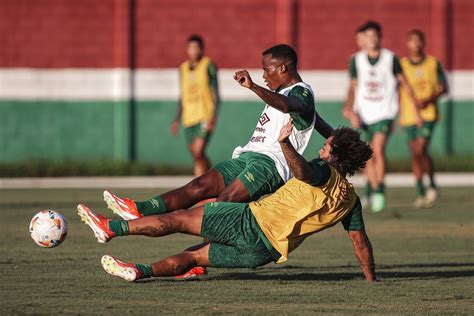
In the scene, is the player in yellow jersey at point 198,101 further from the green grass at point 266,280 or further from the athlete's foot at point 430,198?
the green grass at point 266,280

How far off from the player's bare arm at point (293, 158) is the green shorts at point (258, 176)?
1041 millimetres

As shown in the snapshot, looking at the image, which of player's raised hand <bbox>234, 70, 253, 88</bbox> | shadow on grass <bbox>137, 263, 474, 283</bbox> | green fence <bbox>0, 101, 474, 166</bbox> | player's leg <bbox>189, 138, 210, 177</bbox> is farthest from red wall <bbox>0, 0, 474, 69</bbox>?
player's raised hand <bbox>234, 70, 253, 88</bbox>

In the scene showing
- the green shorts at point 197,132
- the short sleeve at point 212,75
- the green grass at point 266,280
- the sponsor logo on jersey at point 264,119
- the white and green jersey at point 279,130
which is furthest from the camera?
the green shorts at point 197,132

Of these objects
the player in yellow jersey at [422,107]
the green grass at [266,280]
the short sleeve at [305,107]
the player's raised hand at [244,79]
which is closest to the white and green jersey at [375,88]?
the player in yellow jersey at [422,107]

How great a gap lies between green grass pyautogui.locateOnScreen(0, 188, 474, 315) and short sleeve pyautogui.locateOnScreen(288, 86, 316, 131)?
1.34m

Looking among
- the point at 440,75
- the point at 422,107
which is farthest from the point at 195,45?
the point at 440,75

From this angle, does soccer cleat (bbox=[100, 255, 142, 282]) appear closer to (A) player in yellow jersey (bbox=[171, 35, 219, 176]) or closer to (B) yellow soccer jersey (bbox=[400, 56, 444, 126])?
(A) player in yellow jersey (bbox=[171, 35, 219, 176])

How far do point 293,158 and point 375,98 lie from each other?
957 centimetres

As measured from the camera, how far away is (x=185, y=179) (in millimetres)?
25594

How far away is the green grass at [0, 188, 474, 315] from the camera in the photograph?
9.00 metres

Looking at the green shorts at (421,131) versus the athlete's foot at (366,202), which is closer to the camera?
the athlete's foot at (366,202)

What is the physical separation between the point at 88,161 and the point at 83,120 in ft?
4.01

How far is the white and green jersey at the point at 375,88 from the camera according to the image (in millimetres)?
18594

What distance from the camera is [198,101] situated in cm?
2027
